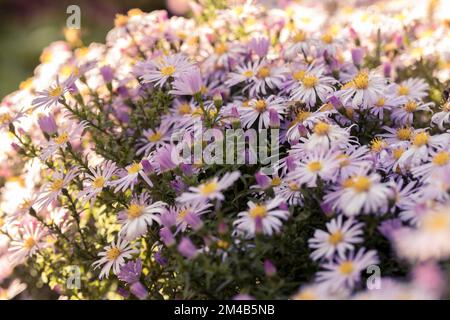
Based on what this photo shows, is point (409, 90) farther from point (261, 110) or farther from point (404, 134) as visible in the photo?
point (261, 110)

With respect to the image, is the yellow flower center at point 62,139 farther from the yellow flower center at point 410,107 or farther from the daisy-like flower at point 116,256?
the yellow flower center at point 410,107

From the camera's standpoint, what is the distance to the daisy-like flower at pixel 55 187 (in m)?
1.59

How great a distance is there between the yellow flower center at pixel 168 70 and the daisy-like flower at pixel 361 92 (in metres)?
0.48

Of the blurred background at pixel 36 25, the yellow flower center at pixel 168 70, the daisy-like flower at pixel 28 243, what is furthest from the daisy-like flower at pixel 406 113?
the blurred background at pixel 36 25

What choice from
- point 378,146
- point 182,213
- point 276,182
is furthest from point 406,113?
point 182,213

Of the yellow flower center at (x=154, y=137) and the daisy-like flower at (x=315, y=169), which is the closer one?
the daisy-like flower at (x=315, y=169)

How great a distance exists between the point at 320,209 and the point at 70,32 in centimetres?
145

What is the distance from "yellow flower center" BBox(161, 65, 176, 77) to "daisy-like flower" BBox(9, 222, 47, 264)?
1.85 ft

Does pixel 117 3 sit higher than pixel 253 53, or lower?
higher

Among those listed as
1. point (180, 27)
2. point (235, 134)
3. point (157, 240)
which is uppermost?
point (180, 27)

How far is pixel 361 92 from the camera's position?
1.58 meters
